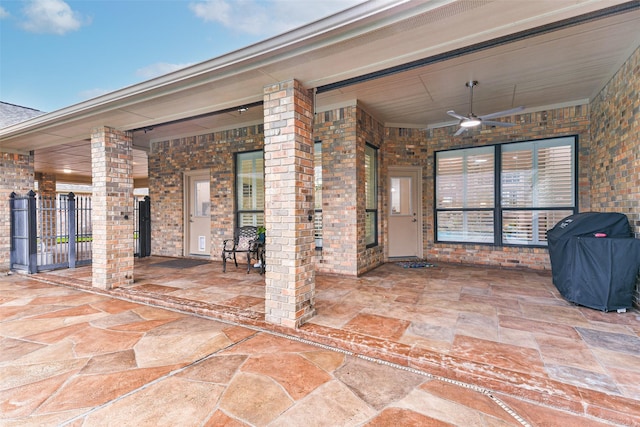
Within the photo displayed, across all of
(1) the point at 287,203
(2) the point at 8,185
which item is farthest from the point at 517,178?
(2) the point at 8,185

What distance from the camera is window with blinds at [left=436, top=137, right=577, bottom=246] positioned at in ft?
17.7

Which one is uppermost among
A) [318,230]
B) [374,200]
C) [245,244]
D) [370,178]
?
[370,178]

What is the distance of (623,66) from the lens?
3738 millimetres

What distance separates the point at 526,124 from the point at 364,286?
427 centimetres

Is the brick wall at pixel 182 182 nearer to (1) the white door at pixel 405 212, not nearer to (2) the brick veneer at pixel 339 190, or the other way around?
(2) the brick veneer at pixel 339 190

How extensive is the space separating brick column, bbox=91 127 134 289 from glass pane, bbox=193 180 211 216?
2479 millimetres

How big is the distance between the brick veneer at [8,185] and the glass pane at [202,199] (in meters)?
3.40

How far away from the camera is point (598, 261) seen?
3.27 meters

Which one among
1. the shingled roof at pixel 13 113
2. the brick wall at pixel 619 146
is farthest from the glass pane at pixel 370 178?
the shingled roof at pixel 13 113

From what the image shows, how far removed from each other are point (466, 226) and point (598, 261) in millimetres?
2914

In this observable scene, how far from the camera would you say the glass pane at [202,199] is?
23.6 feet

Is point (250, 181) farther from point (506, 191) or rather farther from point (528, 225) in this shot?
point (528, 225)

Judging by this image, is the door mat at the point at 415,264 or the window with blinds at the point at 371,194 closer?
the window with blinds at the point at 371,194

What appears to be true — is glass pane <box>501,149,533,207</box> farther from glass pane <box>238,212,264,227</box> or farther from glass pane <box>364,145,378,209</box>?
glass pane <box>238,212,264,227</box>
